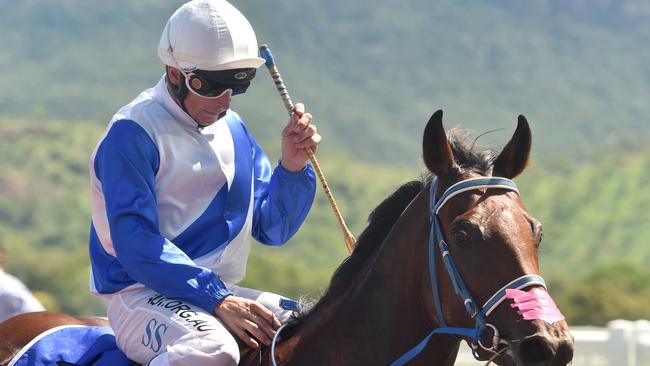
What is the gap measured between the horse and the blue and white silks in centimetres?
43

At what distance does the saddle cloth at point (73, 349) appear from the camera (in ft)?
15.5

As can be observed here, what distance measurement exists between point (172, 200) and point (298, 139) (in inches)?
25.9

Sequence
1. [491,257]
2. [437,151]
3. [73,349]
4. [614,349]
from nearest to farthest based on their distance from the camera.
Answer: [491,257] < [437,151] < [73,349] < [614,349]

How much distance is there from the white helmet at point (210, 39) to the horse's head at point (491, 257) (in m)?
0.88

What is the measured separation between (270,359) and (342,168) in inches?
2484

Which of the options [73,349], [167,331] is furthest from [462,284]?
[73,349]

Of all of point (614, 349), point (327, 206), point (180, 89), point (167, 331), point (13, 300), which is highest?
point (180, 89)

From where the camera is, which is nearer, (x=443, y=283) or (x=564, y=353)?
(x=564, y=353)

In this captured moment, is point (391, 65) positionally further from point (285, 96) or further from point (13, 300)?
point (285, 96)

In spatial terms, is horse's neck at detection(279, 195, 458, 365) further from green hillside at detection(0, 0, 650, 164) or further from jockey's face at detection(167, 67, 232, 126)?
green hillside at detection(0, 0, 650, 164)

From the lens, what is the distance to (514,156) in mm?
4316

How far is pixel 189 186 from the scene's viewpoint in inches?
183

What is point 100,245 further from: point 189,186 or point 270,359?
point 270,359

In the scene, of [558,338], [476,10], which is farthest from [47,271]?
[476,10]
